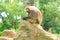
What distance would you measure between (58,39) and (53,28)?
37.5 ft

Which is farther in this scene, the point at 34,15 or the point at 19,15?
the point at 19,15

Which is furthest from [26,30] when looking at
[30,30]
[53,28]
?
[53,28]

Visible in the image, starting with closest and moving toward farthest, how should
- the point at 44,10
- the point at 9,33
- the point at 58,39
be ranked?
the point at 58,39 < the point at 9,33 < the point at 44,10

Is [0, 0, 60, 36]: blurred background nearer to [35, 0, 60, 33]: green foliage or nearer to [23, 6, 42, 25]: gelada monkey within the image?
[35, 0, 60, 33]: green foliage

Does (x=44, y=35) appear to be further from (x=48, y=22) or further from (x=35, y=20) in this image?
(x=48, y=22)

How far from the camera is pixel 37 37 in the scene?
5.53m

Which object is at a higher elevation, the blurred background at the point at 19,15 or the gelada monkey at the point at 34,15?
the gelada monkey at the point at 34,15

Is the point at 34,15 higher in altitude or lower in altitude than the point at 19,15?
higher

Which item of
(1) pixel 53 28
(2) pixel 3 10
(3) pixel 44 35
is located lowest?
(1) pixel 53 28

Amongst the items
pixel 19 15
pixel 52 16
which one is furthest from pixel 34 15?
pixel 19 15

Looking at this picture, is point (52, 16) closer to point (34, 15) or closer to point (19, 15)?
point (19, 15)

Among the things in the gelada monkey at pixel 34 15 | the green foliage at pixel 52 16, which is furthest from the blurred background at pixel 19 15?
the gelada monkey at pixel 34 15

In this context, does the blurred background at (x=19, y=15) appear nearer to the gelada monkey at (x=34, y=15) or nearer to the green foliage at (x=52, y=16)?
the green foliage at (x=52, y=16)

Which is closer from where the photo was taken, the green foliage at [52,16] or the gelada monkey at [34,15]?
the gelada monkey at [34,15]
